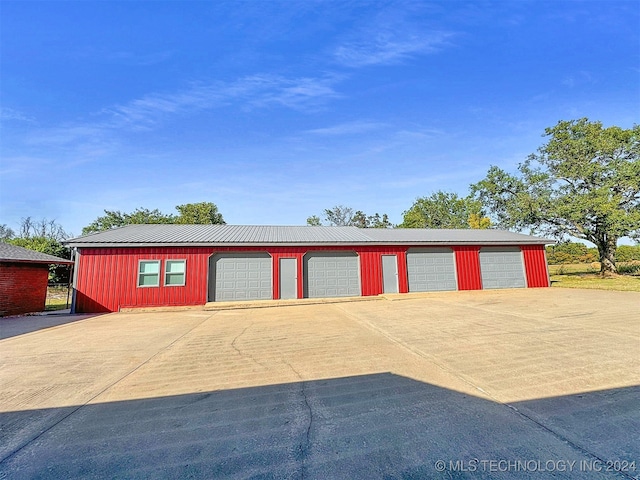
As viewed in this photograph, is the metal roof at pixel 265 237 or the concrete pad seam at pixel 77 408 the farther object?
the metal roof at pixel 265 237

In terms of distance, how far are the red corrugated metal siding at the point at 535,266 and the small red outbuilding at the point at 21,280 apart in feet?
75.2

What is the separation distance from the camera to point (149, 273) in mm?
11461

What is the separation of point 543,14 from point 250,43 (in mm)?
9062

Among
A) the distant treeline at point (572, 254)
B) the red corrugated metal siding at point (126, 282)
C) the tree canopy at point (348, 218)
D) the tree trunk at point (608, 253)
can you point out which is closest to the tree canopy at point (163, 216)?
the tree canopy at point (348, 218)

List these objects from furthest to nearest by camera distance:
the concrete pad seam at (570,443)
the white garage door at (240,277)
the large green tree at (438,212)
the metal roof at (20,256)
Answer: the large green tree at (438,212), the white garage door at (240,277), the metal roof at (20,256), the concrete pad seam at (570,443)

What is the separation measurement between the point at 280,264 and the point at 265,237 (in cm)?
165

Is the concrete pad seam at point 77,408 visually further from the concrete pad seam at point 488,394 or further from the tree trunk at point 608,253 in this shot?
the tree trunk at point 608,253

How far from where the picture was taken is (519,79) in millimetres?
11039

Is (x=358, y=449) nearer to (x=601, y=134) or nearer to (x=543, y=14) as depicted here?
(x=543, y=14)

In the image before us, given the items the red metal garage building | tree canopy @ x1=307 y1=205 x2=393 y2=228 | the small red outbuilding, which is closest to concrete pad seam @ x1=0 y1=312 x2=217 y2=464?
the red metal garage building

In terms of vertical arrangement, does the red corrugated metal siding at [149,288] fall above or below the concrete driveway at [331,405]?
above

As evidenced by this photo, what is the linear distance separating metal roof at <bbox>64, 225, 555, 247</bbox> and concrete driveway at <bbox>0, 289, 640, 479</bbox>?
20.1 ft

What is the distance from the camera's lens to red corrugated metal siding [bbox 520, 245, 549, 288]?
49.5 feet

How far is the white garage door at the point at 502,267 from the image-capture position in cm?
1468
